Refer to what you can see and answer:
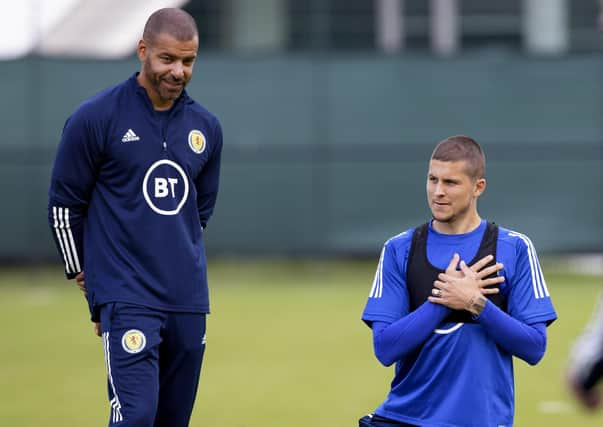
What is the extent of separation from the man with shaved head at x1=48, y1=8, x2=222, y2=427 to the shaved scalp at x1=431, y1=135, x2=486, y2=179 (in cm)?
107

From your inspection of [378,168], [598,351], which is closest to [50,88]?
[378,168]

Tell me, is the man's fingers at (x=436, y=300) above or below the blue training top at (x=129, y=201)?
below

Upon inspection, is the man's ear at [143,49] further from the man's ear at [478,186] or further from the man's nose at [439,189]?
the man's ear at [478,186]

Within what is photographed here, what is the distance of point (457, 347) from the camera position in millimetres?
4832

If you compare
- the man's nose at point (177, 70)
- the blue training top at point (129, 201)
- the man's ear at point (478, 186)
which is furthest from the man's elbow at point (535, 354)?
the man's nose at point (177, 70)

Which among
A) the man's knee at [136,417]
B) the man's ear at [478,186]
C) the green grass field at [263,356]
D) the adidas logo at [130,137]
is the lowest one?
the green grass field at [263,356]

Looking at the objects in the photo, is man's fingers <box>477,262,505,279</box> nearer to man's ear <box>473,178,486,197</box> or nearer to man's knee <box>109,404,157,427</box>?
man's ear <box>473,178,486,197</box>

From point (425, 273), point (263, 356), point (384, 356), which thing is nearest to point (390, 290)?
point (425, 273)

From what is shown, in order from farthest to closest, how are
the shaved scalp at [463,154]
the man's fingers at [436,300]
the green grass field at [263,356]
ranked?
1. the green grass field at [263,356]
2. the shaved scalp at [463,154]
3. the man's fingers at [436,300]

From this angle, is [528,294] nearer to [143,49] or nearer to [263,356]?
[143,49]

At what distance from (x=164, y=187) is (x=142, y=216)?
0.15 metres

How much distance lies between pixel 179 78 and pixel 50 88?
11.9 metres

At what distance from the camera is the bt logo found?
5152 millimetres

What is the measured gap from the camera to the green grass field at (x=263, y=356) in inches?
326
